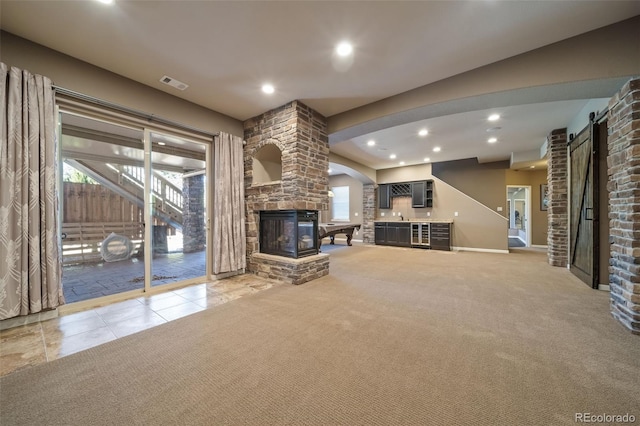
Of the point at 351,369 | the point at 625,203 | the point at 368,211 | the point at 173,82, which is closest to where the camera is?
the point at 351,369

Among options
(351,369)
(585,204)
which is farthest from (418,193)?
(351,369)

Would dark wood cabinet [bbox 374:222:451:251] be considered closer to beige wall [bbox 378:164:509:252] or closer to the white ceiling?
beige wall [bbox 378:164:509:252]

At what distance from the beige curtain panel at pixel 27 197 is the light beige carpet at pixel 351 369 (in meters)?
1.11

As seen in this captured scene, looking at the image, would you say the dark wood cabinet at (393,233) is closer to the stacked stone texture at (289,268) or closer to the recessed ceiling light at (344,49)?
the stacked stone texture at (289,268)

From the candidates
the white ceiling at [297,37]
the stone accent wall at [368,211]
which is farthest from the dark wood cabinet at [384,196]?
the white ceiling at [297,37]

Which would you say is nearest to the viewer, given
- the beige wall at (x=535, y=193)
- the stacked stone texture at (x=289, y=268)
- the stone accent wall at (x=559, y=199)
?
the stacked stone texture at (x=289, y=268)

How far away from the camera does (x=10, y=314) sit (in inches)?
86.7

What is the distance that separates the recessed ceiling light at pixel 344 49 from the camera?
239 centimetres

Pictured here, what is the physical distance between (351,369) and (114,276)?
4102 mm

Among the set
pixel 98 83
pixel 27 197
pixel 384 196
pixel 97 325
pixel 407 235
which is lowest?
pixel 97 325

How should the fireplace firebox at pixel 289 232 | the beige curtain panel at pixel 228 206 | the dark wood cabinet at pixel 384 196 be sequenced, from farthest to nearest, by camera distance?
the dark wood cabinet at pixel 384 196 < the beige curtain panel at pixel 228 206 < the fireplace firebox at pixel 289 232

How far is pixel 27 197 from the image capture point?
229 cm

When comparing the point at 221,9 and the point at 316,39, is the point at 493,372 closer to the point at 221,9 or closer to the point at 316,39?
the point at 316,39

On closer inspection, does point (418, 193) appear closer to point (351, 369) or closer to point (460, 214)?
point (460, 214)
